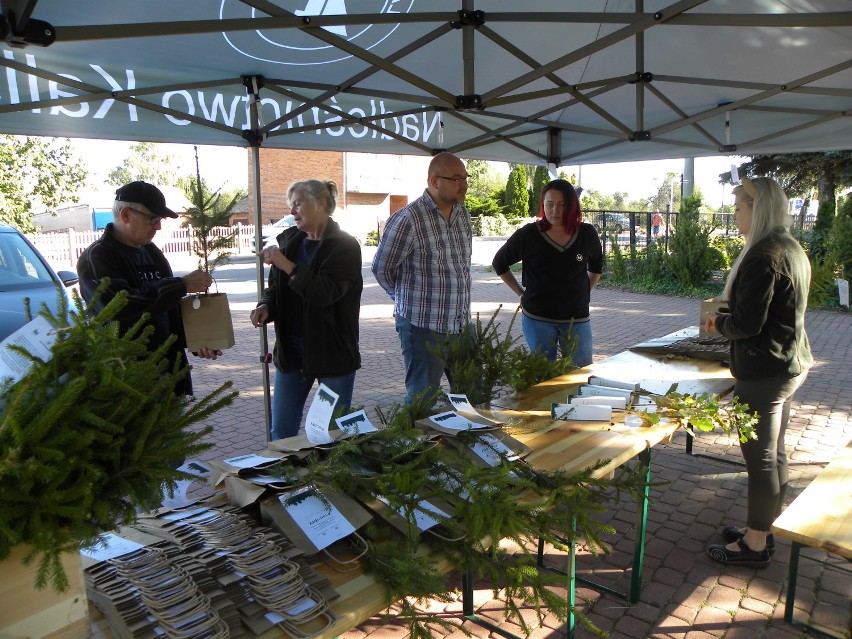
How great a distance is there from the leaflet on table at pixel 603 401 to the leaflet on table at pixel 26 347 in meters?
2.06

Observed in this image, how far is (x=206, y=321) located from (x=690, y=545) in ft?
9.29

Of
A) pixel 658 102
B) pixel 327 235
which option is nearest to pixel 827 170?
pixel 658 102

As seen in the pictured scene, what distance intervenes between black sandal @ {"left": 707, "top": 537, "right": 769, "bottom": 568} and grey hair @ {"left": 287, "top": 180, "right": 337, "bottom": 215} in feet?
8.84

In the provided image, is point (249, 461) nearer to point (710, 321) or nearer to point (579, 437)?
point (579, 437)

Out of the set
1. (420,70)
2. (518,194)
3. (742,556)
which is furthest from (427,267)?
(518,194)

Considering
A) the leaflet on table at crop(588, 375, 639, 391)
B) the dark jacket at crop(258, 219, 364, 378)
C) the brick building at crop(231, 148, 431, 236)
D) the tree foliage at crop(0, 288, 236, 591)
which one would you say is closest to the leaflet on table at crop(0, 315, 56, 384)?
the tree foliage at crop(0, 288, 236, 591)

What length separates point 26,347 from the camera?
4.10ft

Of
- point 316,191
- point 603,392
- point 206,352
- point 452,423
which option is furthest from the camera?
point 316,191

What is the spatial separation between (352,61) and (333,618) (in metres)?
3.27

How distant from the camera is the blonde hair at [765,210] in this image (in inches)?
111

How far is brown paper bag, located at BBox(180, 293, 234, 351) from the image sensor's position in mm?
3039

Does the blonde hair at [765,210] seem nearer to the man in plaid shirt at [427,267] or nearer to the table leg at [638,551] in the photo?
the table leg at [638,551]

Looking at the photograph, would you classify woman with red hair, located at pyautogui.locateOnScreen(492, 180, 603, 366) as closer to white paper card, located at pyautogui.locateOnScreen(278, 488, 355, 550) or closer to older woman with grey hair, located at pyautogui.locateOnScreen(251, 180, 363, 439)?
older woman with grey hair, located at pyautogui.locateOnScreen(251, 180, 363, 439)

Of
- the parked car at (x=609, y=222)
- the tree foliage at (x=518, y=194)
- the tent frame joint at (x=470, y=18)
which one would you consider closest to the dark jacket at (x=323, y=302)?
the tent frame joint at (x=470, y=18)
